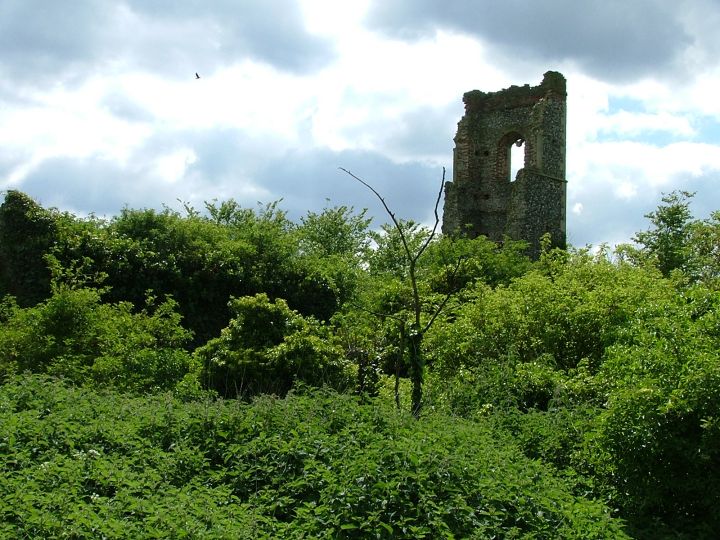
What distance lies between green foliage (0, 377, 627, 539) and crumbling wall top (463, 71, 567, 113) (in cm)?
2016

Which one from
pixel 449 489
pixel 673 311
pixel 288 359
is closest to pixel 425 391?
pixel 288 359

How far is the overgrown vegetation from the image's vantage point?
20.8 ft

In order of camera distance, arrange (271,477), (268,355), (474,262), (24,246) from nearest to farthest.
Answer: (271,477) < (268,355) < (24,246) < (474,262)

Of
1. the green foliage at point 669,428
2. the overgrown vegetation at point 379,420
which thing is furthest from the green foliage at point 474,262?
the green foliage at point 669,428

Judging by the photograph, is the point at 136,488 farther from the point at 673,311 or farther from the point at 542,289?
the point at 542,289

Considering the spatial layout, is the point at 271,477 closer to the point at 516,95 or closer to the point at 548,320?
the point at 548,320

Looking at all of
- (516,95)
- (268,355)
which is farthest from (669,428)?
(516,95)

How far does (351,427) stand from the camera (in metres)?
7.69

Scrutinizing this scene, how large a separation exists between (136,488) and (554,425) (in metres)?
4.50

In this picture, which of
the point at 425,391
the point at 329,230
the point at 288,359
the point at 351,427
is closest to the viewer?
the point at 351,427

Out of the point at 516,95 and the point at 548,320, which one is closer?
the point at 548,320

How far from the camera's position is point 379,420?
8016 millimetres

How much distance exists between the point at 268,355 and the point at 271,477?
17.7ft

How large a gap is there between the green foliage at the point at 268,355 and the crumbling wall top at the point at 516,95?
1648cm
